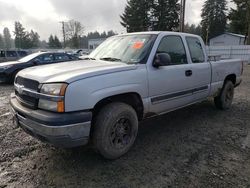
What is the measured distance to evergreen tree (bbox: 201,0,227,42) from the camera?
2147 inches

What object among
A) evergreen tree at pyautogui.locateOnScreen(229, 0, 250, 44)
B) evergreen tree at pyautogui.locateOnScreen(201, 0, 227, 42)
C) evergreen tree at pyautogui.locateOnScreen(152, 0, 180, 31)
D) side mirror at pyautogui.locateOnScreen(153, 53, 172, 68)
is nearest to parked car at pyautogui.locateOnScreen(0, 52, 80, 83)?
side mirror at pyautogui.locateOnScreen(153, 53, 172, 68)

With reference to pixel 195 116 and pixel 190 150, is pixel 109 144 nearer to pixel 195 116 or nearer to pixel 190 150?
pixel 190 150

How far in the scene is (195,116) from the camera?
18.0 ft

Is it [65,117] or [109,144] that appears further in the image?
[109,144]

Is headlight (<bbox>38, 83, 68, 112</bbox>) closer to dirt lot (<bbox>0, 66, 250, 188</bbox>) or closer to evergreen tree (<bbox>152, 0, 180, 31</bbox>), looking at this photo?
dirt lot (<bbox>0, 66, 250, 188</bbox>)

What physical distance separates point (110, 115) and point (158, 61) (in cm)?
121

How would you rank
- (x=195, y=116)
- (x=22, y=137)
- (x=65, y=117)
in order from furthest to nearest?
(x=195, y=116), (x=22, y=137), (x=65, y=117)

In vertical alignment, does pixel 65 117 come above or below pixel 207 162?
above

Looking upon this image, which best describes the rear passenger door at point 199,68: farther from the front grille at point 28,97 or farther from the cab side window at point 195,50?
the front grille at point 28,97

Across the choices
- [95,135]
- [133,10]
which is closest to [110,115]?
[95,135]

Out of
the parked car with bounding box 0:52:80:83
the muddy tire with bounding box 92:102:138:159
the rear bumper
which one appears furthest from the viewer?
the parked car with bounding box 0:52:80:83

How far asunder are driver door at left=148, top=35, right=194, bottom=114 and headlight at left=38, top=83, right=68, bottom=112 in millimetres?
1443

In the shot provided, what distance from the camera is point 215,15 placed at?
5716 cm

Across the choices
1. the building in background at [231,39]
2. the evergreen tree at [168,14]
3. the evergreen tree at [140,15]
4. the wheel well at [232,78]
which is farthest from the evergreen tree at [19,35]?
the wheel well at [232,78]
